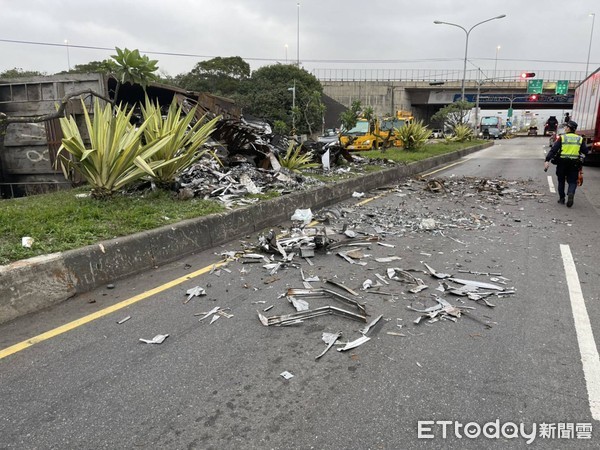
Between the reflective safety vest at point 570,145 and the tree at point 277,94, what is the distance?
123ft

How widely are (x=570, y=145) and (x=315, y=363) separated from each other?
922 centimetres

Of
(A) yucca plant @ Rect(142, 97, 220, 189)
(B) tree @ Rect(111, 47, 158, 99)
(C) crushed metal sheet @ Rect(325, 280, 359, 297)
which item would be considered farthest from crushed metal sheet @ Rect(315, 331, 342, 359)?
(B) tree @ Rect(111, 47, 158, 99)

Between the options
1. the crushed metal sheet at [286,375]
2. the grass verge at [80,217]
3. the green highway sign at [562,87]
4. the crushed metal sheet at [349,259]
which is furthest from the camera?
the green highway sign at [562,87]

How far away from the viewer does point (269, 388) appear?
9.95 ft

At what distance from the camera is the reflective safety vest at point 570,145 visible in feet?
32.1

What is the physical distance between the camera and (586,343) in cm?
363

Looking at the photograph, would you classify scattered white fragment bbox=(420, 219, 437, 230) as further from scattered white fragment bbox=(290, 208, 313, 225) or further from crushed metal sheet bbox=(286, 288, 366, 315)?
crushed metal sheet bbox=(286, 288, 366, 315)

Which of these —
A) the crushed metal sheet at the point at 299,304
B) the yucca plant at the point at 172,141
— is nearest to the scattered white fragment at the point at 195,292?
the crushed metal sheet at the point at 299,304

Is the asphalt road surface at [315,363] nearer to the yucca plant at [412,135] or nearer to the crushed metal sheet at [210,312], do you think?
the crushed metal sheet at [210,312]

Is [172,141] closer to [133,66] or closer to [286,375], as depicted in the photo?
[133,66]

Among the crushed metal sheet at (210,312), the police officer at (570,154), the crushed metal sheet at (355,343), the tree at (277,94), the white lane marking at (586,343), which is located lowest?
the crushed metal sheet at (210,312)

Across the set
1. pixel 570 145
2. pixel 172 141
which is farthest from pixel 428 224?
pixel 172 141

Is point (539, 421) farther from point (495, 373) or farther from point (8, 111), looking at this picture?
point (8, 111)

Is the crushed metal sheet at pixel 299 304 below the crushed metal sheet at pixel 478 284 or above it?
below
